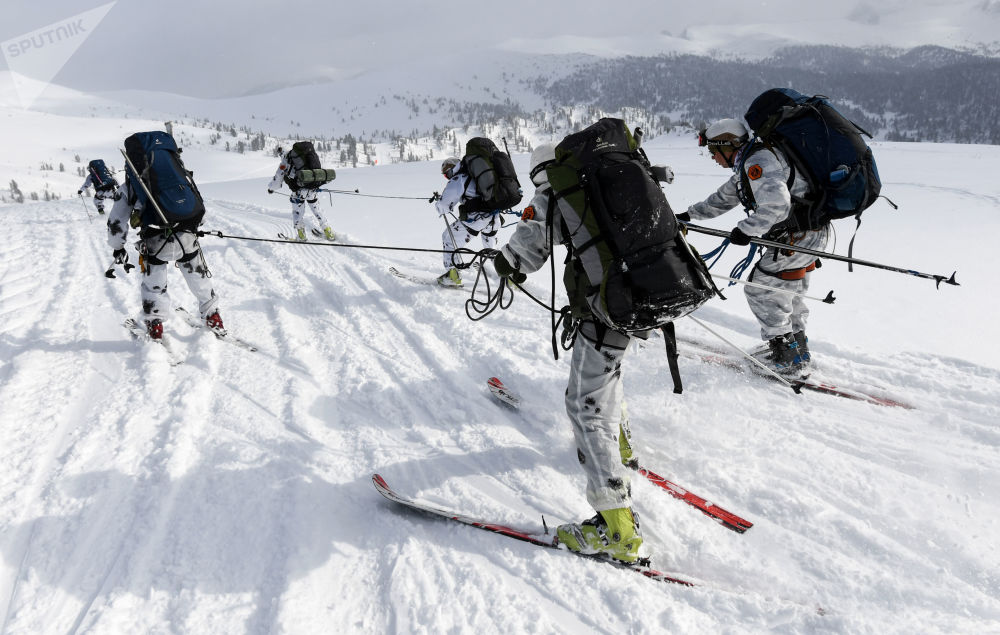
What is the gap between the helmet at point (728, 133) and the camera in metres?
4.20

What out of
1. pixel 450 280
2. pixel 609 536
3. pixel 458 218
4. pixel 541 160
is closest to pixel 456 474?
pixel 609 536

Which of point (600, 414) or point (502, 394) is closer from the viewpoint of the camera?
point (600, 414)

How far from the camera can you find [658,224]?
95.0 inches

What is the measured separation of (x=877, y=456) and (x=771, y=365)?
1.23m

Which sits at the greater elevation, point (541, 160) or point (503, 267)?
point (541, 160)

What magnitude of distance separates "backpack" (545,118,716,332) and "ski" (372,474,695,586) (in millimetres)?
1370

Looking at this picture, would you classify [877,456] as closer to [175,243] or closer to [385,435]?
[385,435]

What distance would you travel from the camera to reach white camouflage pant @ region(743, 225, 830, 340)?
427 cm

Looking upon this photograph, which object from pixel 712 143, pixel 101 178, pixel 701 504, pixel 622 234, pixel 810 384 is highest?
pixel 101 178

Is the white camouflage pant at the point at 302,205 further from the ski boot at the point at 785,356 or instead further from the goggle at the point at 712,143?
the ski boot at the point at 785,356

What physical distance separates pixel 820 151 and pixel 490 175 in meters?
3.81

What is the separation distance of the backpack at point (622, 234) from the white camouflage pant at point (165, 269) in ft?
15.1

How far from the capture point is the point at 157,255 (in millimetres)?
5242

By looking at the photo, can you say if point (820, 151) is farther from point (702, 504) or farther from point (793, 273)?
Result: point (702, 504)
